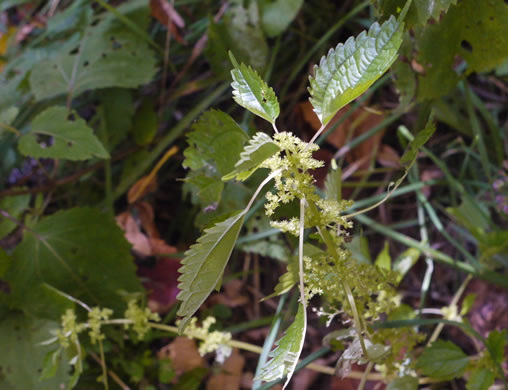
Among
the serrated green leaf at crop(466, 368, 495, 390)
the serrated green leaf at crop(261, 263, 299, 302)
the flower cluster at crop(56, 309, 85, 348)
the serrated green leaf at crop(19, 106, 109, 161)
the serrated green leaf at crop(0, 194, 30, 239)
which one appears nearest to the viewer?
the serrated green leaf at crop(261, 263, 299, 302)

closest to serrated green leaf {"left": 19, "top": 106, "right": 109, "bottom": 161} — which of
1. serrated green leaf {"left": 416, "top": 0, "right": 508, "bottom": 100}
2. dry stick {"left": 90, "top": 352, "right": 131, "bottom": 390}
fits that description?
dry stick {"left": 90, "top": 352, "right": 131, "bottom": 390}

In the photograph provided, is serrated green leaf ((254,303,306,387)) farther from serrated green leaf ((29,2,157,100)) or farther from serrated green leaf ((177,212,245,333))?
serrated green leaf ((29,2,157,100))

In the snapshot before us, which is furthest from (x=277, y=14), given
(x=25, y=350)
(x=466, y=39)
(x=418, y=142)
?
(x=25, y=350)

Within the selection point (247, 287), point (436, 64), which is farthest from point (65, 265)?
point (436, 64)

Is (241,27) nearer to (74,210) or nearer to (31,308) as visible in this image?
(74,210)

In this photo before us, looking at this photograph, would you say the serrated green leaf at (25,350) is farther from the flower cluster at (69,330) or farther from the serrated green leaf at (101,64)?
the serrated green leaf at (101,64)
